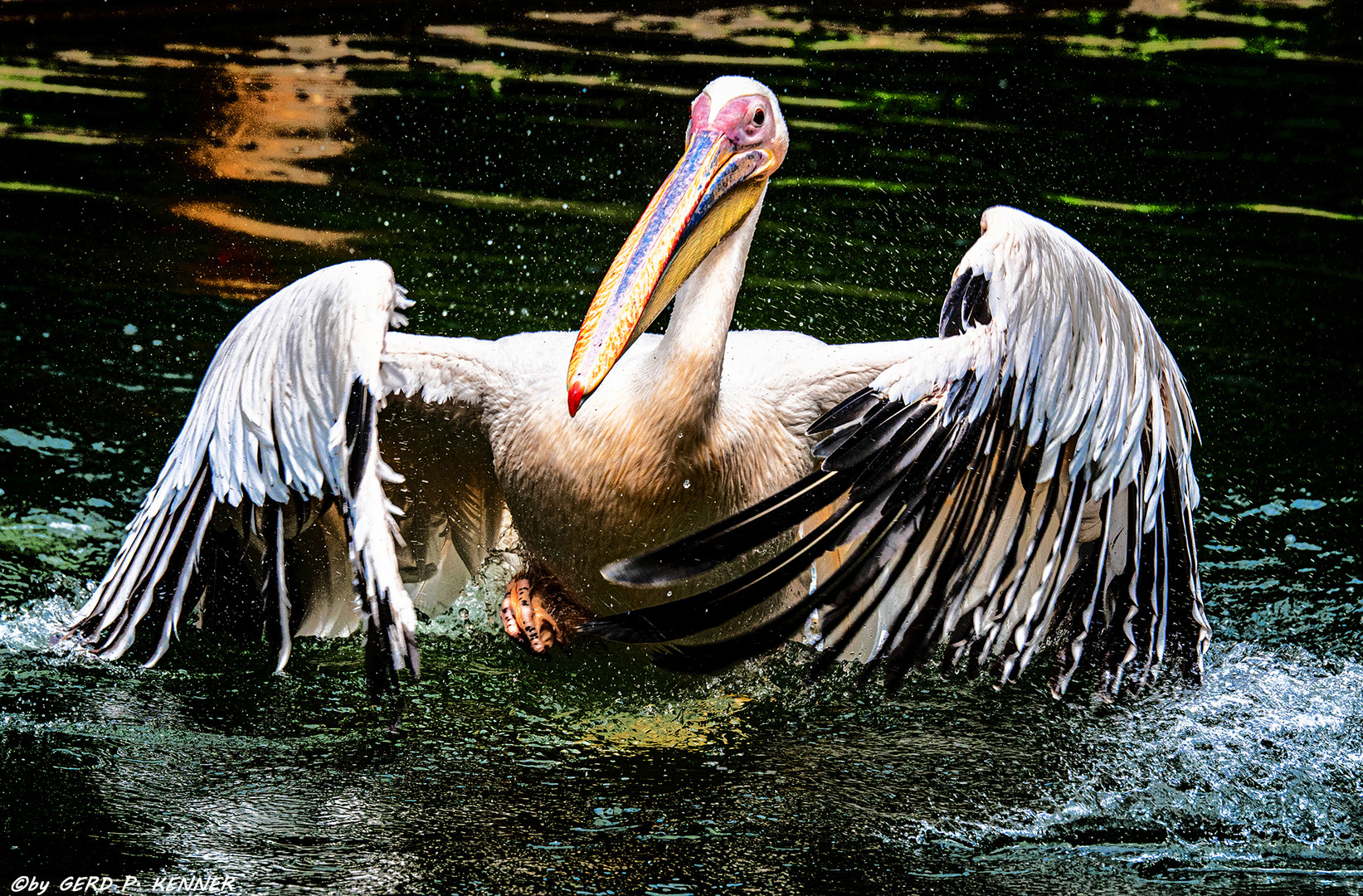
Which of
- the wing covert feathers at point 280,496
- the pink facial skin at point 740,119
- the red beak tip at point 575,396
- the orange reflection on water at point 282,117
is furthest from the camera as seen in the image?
the orange reflection on water at point 282,117

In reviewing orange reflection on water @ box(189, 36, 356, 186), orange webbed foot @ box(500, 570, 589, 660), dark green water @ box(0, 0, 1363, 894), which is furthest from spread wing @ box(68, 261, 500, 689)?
orange reflection on water @ box(189, 36, 356, 186)

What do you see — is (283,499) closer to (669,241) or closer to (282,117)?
(669,241)

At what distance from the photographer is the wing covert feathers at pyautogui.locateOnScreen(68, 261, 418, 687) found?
3.45 m

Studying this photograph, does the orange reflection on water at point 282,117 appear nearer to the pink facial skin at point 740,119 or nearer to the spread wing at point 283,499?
the spread wing at point 283,499

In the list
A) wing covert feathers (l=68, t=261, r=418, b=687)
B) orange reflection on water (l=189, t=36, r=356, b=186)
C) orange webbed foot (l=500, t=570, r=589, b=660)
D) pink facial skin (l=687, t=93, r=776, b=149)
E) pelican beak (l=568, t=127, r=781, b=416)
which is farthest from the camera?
orange reflection on water (l=189, t=36, r=356, b=186)

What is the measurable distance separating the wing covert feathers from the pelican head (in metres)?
0.63

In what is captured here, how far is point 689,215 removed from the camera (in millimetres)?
3568

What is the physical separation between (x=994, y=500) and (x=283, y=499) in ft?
5.98

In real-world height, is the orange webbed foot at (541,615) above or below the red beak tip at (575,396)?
below

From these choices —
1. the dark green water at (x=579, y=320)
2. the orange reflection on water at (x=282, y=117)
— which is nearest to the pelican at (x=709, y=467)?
the dark green water at (x=579, y=320)

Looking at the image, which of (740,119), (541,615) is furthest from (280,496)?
(740,119)

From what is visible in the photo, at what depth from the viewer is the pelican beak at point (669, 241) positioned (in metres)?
3.28

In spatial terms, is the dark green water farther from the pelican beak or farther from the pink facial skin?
the pink facial skin

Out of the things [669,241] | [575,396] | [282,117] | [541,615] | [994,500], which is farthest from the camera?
[282,117]
